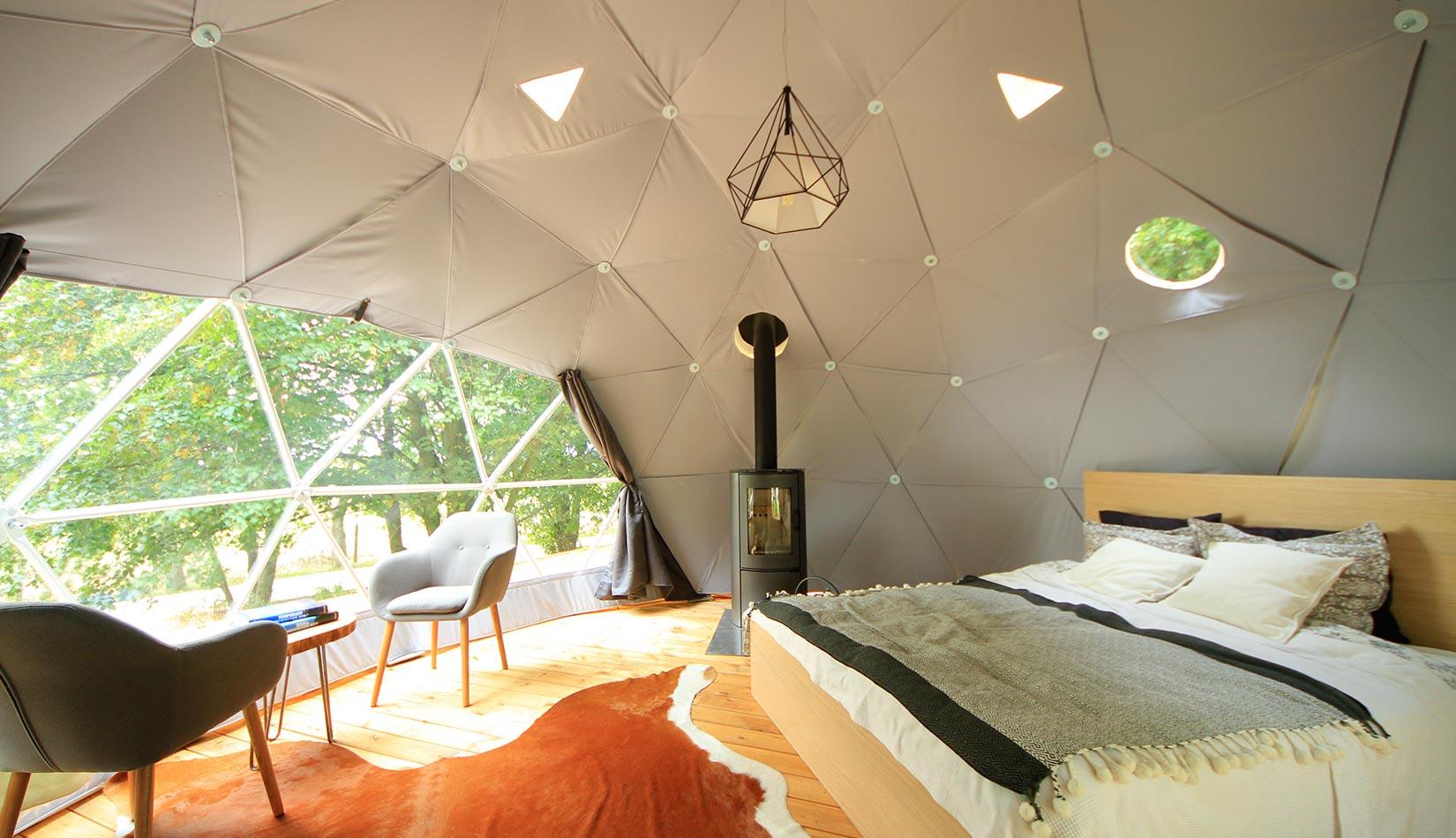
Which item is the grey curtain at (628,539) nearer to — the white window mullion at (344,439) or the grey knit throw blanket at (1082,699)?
the white window mullion at (344,439)

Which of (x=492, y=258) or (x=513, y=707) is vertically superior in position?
(x=492, y=258)

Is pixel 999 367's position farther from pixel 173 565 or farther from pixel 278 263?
pixel 173 565

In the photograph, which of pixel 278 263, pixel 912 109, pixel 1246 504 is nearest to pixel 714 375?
pixel 912 109

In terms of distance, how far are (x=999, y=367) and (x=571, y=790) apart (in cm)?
441

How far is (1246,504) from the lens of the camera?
3527mm

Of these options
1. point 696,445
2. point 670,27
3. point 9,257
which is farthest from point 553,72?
point 696,445

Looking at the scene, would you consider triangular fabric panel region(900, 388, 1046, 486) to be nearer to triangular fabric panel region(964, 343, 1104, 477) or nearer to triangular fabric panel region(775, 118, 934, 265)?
triangular fabric panel region(964, 343, 1104, 477)

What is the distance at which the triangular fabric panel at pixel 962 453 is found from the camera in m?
4.98

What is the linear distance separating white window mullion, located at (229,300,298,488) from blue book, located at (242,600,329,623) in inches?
60.9

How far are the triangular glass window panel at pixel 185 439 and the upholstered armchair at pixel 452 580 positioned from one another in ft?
4.98

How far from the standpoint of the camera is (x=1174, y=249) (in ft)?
12.3

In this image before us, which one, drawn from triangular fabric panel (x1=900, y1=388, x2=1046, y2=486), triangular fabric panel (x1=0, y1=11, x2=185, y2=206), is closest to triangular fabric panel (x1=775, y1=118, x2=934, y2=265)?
triangular fabric panel (x1=900, y1=388, x2=1046, y2=486)

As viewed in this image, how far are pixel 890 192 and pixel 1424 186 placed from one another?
259cm

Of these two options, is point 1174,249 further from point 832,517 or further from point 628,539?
point 628,539
